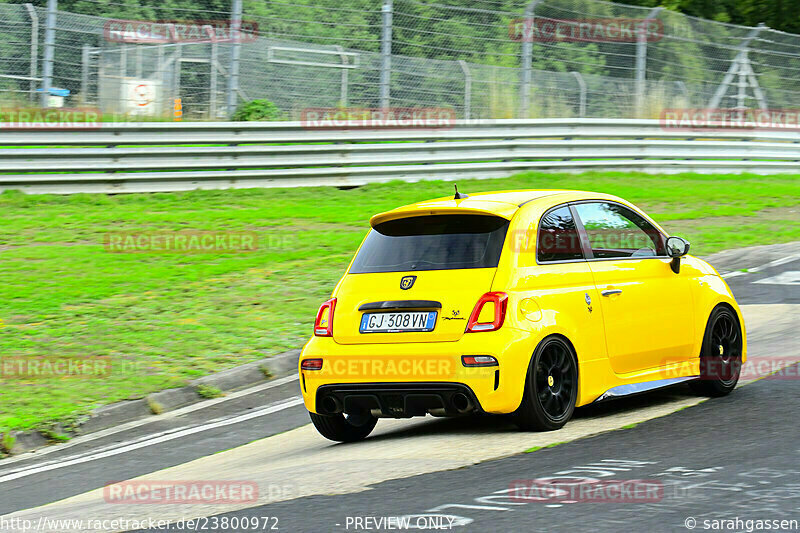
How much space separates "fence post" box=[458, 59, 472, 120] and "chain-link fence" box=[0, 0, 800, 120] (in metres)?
0.03

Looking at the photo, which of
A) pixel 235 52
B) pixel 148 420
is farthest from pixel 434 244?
pixel 235 52

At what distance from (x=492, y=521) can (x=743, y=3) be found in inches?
1512

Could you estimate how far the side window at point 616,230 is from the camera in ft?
25.5

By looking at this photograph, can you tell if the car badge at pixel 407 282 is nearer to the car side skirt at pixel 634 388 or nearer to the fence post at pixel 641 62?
the car side skirt at pixel 634 388

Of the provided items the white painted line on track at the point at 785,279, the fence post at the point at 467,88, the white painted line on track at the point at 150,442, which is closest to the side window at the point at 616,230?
the white painted line on track at the point at 150,442

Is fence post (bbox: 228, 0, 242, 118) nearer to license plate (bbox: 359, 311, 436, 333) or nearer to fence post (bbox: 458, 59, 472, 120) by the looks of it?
fence post (bbox: 458, 59, 472, 120)

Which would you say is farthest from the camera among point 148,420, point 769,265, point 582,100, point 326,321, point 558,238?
point 582,100

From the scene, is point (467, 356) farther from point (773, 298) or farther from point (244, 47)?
point (244, 47)

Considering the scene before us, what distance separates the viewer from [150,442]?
26.7ft

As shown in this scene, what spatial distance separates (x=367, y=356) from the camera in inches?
275

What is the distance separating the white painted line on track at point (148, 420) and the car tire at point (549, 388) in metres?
3.16

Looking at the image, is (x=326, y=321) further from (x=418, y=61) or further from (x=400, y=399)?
(x=418, y=61)

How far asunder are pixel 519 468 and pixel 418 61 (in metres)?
14.7

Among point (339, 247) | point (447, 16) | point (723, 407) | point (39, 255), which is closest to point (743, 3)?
point (447, 16)
